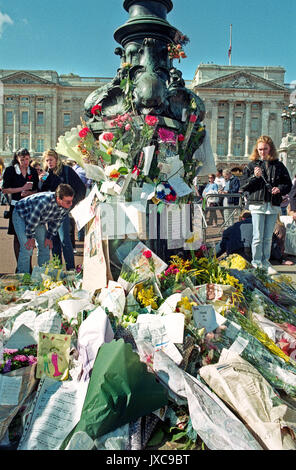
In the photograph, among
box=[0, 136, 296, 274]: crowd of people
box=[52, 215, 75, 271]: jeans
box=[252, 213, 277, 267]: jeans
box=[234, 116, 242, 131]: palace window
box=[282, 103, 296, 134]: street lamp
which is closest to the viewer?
box=[0, 136, 296, 274]: crowd of people

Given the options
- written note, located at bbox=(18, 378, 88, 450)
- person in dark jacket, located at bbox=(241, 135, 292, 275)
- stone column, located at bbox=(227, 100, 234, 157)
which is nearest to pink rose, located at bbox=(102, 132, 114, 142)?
written note, located at bbox=(18, 378, 88, 450)

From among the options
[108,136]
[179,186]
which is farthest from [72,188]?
[179,186]

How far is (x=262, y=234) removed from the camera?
5.21 m

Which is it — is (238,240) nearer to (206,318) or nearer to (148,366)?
(206,318)

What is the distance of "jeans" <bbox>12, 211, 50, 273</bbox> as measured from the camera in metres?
4.38

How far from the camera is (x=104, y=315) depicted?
2.54 meters

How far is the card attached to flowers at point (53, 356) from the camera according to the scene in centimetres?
229

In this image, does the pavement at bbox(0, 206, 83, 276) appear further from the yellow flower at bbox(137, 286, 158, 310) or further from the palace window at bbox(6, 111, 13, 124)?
the palace window at bbox(6, 111, 13, 124)

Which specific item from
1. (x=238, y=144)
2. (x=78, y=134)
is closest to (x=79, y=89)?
(x=238, y=144)

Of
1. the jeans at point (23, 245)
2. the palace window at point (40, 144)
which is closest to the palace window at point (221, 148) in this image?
the palace window at point (40, 144)

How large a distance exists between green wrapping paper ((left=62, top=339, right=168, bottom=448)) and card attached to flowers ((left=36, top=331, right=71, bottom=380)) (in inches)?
11.8

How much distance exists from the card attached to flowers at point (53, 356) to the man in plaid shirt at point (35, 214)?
2.10 m

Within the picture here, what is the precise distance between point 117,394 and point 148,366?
40 cm
